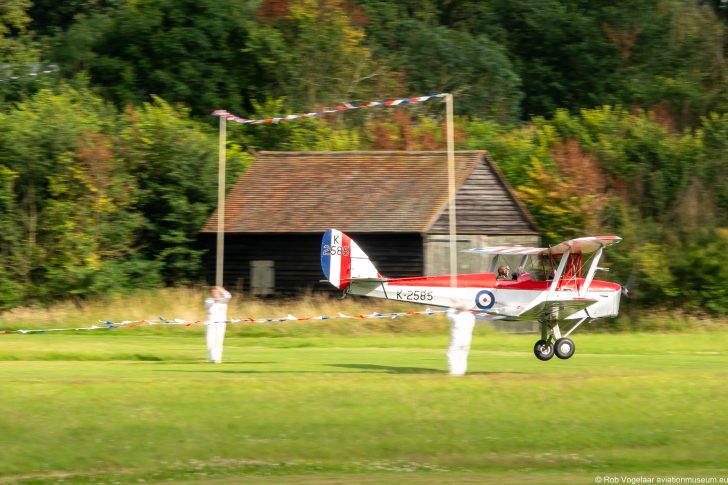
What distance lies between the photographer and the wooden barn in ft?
126

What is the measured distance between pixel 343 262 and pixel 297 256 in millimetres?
11571

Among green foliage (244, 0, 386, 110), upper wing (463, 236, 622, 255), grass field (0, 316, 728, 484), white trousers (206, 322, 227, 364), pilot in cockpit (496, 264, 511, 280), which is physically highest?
green foliage (244, 0, 386, 110)

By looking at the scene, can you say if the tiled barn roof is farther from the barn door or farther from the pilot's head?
the pilot's head

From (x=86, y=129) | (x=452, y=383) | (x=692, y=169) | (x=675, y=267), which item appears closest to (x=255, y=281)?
(x=86, y=129)

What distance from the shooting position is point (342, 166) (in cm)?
4269

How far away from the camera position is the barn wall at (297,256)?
126 ft

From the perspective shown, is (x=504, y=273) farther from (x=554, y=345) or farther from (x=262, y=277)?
(x=262, y=277)

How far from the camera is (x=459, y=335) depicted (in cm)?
2053

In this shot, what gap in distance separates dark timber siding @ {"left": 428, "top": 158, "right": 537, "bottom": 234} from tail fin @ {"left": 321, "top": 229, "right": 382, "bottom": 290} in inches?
451

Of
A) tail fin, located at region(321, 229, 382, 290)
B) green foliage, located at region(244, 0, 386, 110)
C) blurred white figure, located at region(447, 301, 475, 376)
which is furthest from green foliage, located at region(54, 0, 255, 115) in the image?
blurred white figure, located at region(447, 301, 475, 376)

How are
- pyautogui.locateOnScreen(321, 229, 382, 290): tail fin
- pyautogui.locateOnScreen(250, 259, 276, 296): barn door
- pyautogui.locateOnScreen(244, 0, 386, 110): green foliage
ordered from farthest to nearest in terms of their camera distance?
pyautogui.locateOnScreen(244, 0, 386, 110): green foliage, pyautogui.locateOnScreen(250, 259, 276, 296): barn door, pyautogui.locateOnScreen(321, 229, 382, 290): tail fin

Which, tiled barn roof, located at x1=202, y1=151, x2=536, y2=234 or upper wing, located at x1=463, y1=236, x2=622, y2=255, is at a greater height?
tiled barn roof, located at x1=202, y1=151, x2=536, y2=234

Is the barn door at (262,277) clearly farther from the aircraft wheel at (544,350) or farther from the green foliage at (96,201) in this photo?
the aircraft wheel at (544,350)

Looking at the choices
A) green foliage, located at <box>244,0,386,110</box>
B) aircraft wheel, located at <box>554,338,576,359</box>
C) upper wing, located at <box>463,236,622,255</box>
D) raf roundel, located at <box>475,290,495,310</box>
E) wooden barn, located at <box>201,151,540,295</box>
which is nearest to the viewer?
upper wing, located at <box>463,236,622,255</box>
